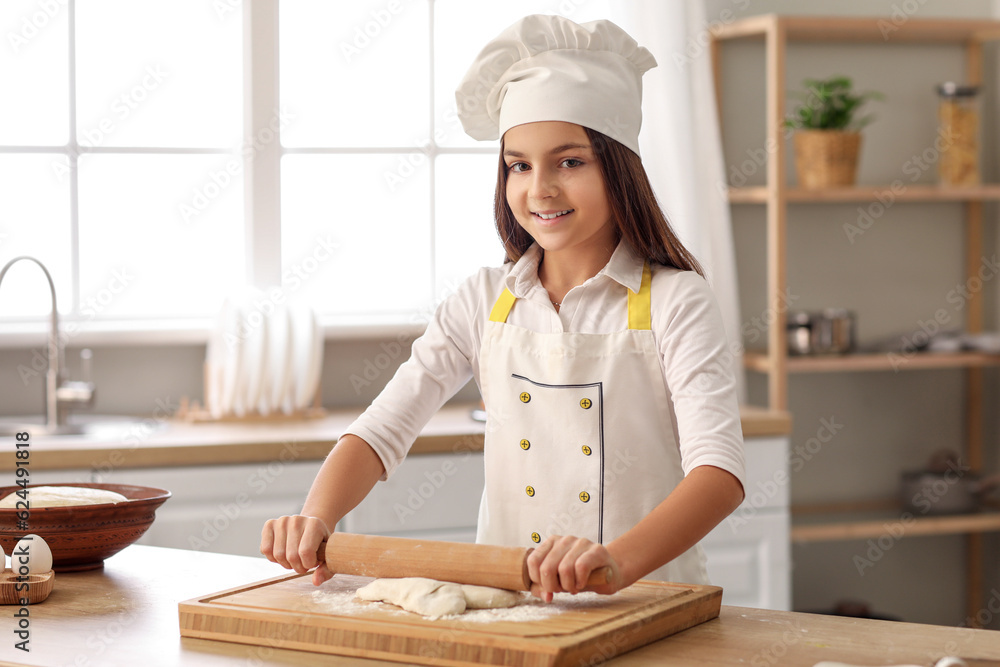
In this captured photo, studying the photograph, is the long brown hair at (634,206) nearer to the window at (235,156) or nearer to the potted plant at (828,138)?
the potted plant at (828,138)

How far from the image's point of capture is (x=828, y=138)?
2.66 meters

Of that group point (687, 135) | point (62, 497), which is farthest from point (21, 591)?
point (687, 135)

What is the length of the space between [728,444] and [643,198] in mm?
351

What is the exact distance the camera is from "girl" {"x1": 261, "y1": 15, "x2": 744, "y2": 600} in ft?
4.35

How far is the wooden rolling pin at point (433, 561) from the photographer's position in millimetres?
1041

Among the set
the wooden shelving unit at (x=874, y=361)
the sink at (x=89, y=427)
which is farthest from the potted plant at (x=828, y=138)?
the sink at (x=89, y=427)

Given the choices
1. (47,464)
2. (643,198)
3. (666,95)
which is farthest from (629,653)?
(666,95)

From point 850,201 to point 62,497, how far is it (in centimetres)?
228

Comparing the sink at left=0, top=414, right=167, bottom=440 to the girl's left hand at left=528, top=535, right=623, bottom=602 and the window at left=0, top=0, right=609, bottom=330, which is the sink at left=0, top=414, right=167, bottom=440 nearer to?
the window at left=0, top=0, right=609, bottom=330

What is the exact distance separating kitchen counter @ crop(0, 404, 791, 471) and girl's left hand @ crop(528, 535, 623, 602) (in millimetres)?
1277

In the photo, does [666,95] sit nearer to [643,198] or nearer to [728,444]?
[643,198]

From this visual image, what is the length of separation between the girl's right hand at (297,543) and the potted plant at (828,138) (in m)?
1.85

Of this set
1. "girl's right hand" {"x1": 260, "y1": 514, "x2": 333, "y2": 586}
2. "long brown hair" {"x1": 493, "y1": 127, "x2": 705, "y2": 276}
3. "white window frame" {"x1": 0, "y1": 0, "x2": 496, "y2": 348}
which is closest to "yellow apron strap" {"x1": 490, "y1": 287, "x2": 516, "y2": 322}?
"long brown hair" {"x1": 493, "y1": 127, "x2": 705, "y2": 276}

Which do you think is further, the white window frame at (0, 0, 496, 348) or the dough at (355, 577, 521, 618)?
→ the white window frame at (0, 0, 496, 348)
